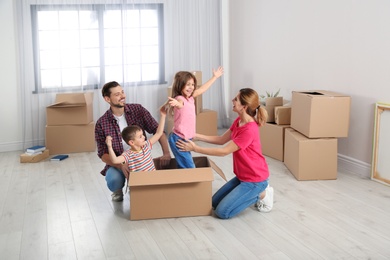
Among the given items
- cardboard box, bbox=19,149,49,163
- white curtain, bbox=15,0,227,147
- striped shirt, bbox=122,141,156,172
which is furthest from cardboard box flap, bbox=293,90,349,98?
cardboard box, bbox=19,149,49,163

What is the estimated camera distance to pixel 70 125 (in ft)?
18.7

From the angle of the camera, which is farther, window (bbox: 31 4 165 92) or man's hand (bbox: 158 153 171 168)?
window (bbox: 31 4 165 92)

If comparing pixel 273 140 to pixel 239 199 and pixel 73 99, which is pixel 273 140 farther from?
pixel 73 99

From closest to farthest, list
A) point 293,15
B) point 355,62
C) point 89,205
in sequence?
point 89,205 → point 355,62 → point 293,15

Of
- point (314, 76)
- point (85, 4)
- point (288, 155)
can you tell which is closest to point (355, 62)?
point (314, 76)

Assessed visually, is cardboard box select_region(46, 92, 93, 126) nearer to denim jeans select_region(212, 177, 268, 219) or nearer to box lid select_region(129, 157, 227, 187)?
box lid select_region(129, 157, 227, 187)

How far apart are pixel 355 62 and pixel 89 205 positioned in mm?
2639

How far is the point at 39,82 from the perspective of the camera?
5.92 m

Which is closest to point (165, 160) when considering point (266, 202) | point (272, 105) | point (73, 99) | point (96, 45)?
point (266, 202)

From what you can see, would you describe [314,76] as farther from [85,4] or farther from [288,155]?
[85,4]

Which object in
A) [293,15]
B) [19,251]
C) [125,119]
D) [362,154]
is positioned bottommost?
[19,251]

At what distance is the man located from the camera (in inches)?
151

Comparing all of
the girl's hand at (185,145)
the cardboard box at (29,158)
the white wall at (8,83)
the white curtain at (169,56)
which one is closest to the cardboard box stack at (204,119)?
the white curtain at (169,56)

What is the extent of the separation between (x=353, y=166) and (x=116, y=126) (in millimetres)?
2271
